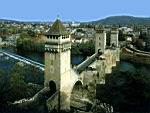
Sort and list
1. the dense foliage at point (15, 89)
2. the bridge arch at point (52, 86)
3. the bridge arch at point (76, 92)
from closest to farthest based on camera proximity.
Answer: the dense foliage at point (15, 89) → the bridge arch at point (52, 86) → the bridge arch at point (76, 92)

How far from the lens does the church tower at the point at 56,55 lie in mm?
12844

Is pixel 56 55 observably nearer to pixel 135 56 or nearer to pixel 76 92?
pixel 76 92

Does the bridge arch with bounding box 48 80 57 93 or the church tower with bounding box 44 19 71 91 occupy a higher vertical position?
the church tower with bounding box 44 19 71 91

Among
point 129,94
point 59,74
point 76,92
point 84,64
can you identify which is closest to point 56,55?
point 59,74

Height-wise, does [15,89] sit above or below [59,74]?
below

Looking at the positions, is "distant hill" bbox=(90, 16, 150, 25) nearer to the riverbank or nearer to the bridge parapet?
the riverbank

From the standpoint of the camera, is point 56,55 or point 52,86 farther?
point 52,86

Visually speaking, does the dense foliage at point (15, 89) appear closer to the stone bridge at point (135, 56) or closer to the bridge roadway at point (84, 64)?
the bridge roadway at point (84, 64)

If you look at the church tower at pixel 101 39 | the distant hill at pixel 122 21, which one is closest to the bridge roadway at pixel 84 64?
the church tower at pixel 101 39

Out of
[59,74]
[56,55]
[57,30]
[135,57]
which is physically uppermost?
[57,30]

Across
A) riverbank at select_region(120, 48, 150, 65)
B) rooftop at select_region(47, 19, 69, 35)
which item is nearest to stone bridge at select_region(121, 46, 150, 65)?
riverbank at select_region(120, 48, 150, 65)

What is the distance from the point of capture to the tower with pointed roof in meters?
12.8

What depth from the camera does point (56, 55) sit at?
13.0 meters

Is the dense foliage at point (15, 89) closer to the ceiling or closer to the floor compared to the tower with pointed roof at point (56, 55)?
closer to the floor
